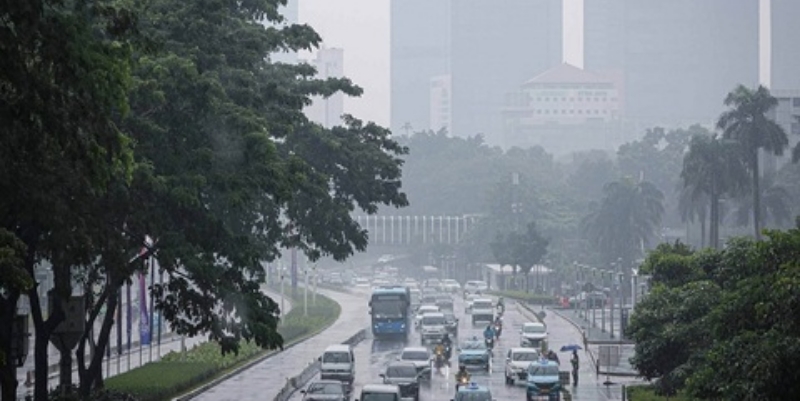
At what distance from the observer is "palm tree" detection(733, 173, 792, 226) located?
142 meters

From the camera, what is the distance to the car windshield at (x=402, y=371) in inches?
2331

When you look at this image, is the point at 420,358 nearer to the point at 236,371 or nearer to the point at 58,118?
the point at 236,371

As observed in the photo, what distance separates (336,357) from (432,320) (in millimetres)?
24048

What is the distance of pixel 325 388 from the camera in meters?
51.8

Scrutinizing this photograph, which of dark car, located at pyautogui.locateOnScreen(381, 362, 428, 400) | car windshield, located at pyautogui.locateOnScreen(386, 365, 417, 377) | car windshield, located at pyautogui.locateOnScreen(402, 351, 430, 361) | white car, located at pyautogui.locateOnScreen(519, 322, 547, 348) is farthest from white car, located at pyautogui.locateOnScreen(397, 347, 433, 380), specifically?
white car, located at pyautogui.locateOnScreen(519, 322, 547, 348)

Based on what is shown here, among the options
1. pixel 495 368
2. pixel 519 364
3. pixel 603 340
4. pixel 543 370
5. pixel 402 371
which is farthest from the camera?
pixel 603 340

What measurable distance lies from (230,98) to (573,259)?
432ft

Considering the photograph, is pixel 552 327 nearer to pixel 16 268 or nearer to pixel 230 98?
pixel 230 98

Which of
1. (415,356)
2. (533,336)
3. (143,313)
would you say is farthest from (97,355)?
(533,336)

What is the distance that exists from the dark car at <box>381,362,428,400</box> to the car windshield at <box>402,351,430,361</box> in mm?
7322

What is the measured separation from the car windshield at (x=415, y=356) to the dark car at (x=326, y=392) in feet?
50.3

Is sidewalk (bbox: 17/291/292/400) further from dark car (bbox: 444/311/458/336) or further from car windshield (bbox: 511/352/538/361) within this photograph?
car windshield (bbox: 511/352/538/361)

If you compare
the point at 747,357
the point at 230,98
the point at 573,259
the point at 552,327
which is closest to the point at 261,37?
the point at 230,98

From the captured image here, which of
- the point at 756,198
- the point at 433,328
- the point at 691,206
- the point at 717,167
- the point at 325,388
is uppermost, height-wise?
the point at 717,167
